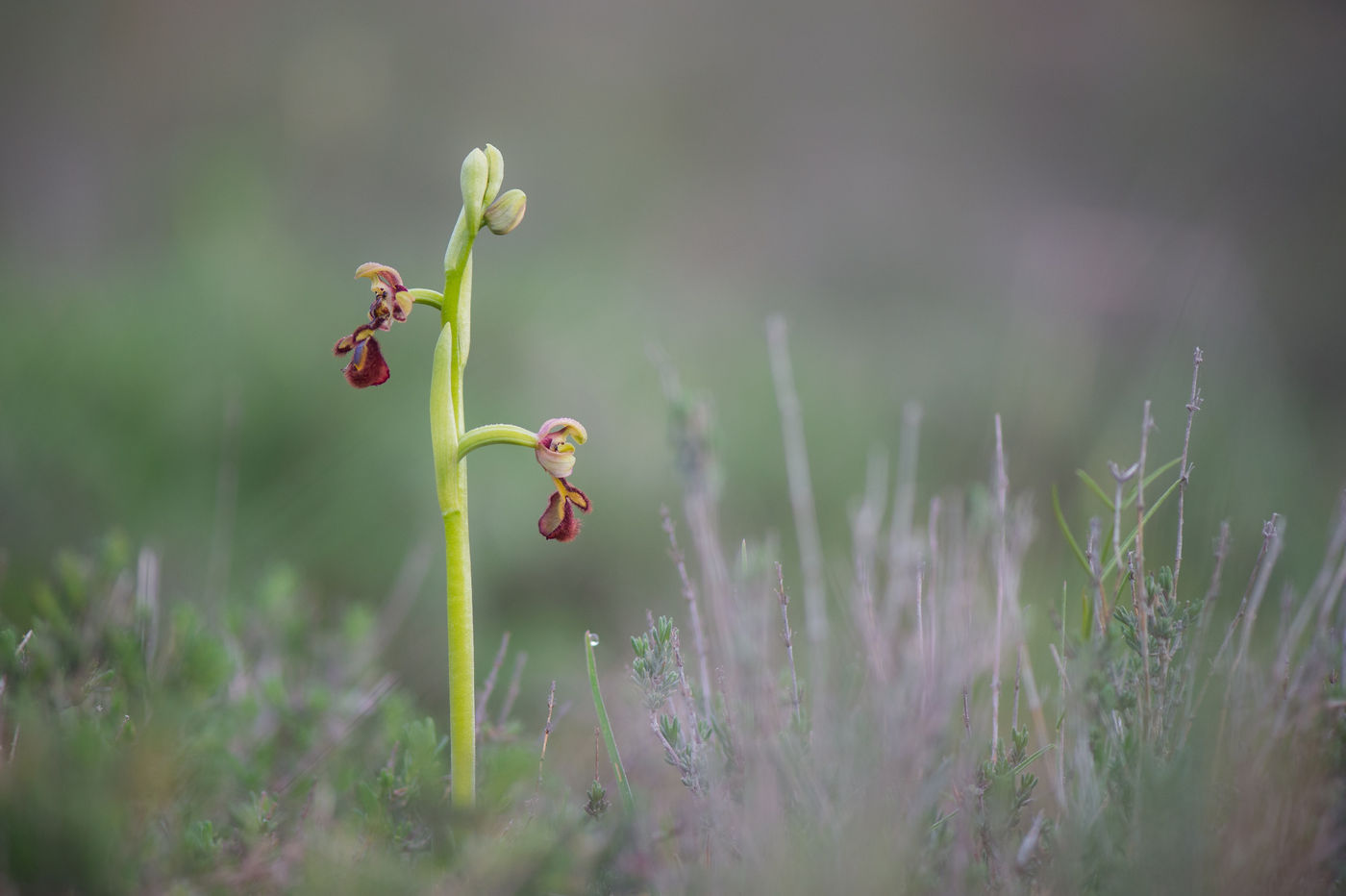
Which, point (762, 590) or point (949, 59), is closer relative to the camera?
point (762, 590)

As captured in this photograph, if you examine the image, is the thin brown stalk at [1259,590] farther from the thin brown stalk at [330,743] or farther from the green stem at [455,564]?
the thin brown stalk at [330,743]

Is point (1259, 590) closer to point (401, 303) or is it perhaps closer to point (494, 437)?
point (494, 437)

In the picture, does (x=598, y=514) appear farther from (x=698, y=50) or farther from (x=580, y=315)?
(x=698, y=50)

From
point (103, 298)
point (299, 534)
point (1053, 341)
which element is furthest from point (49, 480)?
point (1053, 341)

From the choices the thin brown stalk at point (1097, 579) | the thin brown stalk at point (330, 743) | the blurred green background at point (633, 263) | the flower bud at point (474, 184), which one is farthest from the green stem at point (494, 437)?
the thin brown stalk at point (1097, 579)

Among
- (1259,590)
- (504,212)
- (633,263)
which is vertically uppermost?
(633,263)

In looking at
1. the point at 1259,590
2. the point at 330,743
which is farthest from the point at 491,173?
the point at 1259,590

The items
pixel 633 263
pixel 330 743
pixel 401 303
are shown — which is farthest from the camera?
pixel 633 263
